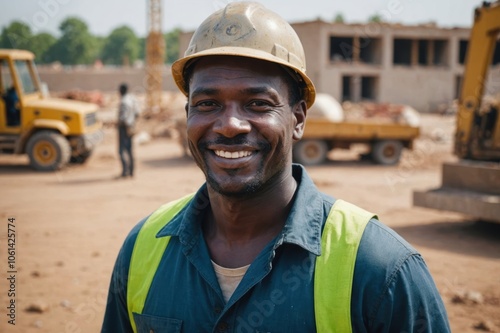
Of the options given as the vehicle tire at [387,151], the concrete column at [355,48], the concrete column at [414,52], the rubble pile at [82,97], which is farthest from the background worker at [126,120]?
the concrete column at [414,52]

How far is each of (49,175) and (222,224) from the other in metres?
11.5

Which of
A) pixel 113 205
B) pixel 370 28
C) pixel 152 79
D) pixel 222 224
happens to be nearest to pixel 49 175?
pixel 113 205

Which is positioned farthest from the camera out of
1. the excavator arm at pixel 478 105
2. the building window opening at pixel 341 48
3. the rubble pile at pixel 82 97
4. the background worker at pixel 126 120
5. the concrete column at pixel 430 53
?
the concrete column at pixel 430 53

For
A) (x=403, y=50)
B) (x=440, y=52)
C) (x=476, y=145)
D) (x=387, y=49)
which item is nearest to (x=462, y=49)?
(x=440, y=52)

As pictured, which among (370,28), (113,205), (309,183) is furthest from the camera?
(370,28)

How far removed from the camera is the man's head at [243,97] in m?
1.87

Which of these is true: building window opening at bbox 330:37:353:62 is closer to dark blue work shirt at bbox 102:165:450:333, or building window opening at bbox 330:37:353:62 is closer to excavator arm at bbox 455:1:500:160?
excavator arm at bbox 455:1:500:160

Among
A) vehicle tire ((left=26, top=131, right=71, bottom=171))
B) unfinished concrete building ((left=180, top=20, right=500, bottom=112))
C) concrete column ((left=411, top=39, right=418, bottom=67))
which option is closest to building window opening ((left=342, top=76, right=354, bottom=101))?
unfinished concrete building ((left=180, top=20, right=500, bottom=112))

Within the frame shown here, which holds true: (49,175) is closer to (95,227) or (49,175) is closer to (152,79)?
(95,227)

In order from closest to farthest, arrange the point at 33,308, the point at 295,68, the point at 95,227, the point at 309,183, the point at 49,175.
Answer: the point at 295,68 → the point at 309,183 → the point at 33,308 → the point at 95,227 → the point at 49,175

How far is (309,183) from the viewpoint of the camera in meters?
2.05

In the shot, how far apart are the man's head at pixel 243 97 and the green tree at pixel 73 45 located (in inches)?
2150

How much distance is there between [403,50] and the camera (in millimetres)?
34906

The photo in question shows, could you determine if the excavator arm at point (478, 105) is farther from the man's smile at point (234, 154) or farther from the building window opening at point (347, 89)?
the building window opening at point (347, 89)
